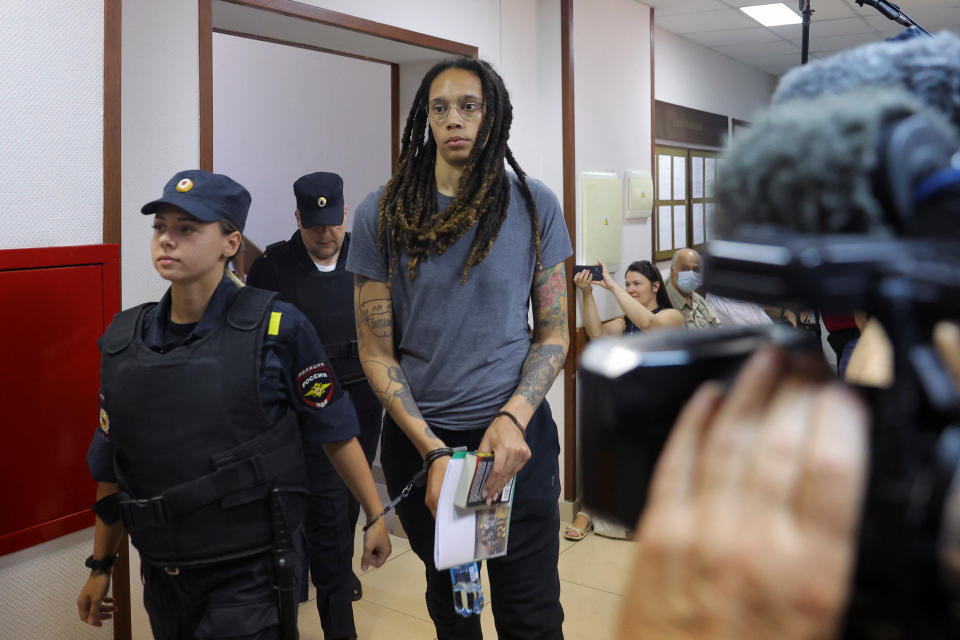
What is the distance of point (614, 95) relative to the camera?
450 cm

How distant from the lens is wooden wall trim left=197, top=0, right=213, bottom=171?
2.54m

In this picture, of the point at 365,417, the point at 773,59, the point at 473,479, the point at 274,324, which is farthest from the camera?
the point at 773,59

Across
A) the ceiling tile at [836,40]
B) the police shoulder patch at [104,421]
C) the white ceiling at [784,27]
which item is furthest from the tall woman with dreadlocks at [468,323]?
the ceiling tile at [836,40]

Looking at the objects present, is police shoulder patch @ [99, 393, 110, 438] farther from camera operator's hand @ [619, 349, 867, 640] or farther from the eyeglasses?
camera operator's hand @ [619, 349, 867, 640]

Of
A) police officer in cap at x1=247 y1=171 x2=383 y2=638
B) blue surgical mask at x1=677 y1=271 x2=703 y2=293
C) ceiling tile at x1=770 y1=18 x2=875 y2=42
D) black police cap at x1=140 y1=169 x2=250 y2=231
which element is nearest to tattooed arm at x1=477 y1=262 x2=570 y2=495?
black police cap at x1=140 y1=169 x2=250 y2=231

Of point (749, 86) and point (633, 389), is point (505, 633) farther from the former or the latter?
point (749, 86)

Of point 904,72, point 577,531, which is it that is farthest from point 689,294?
point 904,72

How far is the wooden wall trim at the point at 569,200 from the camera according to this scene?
3969 mm

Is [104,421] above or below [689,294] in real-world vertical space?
below

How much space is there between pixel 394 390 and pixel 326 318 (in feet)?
4.16

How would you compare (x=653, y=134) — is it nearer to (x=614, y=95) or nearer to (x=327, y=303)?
(x=614, y=95)

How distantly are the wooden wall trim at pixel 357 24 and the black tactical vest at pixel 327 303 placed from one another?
2.85 feet

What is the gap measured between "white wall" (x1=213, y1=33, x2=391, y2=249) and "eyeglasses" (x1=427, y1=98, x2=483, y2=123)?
2600 millimetres

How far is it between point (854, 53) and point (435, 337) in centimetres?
156
